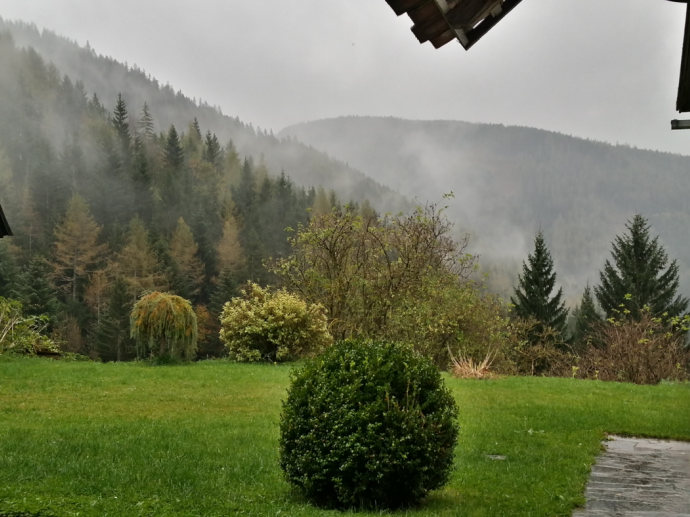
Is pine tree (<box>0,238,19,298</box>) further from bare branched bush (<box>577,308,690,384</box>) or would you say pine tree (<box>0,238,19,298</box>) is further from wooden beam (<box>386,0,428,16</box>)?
wooden beam (<box>386,0,428,16</box>)

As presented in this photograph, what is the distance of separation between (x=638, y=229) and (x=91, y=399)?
35.6 m

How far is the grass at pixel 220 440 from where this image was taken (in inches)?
197

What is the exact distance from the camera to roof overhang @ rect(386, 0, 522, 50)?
335 centimetres

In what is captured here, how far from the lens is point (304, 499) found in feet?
17.4

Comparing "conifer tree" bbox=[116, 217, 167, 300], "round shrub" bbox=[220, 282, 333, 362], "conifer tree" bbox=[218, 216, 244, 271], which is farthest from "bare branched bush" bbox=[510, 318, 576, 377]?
"conifer tree" bbox=[218, 216, 244, 271]

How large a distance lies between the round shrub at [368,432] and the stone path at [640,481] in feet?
4.44

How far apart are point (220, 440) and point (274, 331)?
35.5 ft

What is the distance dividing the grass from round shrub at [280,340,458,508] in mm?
263

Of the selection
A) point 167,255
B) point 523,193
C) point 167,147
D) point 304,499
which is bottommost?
point 304,499

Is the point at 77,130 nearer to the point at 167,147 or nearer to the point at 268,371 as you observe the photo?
the point at 167,147

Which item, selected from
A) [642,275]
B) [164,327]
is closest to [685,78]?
[164,327]

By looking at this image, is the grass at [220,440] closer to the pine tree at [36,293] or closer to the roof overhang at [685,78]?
the roof overhang at [685,78]

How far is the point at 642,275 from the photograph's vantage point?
37094 mm

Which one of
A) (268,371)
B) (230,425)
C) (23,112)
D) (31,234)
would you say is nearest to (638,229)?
(268,371)
